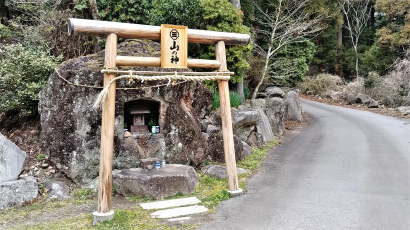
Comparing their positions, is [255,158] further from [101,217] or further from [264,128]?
[101,217]

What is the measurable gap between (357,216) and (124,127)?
4.86 metres

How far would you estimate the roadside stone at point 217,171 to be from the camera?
7664 mm

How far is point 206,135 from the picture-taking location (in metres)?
8.62

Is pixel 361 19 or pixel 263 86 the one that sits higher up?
pixel 361 19

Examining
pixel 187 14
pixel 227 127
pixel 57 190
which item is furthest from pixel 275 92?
pixel 57 190

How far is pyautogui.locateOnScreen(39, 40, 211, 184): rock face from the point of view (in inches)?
281

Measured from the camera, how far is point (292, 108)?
15.7m

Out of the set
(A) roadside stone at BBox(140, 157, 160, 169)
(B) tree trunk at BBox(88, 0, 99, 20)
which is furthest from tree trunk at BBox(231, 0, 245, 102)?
(A) roadside stone at BBox(140, 157, 160, 169)

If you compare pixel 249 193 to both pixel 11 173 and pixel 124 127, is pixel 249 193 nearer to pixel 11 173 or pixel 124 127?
pixel 124 127

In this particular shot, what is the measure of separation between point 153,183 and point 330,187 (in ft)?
11.2

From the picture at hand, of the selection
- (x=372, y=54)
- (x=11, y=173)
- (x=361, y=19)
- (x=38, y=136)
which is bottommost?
(x=11, y=173)

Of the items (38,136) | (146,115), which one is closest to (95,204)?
(146,115)

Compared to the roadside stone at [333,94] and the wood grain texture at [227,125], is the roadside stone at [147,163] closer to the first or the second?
the wood grain texture at [227,125]

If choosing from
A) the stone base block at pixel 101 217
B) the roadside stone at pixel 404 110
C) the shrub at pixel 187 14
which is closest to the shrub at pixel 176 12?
the shrub at pixel 187 14
